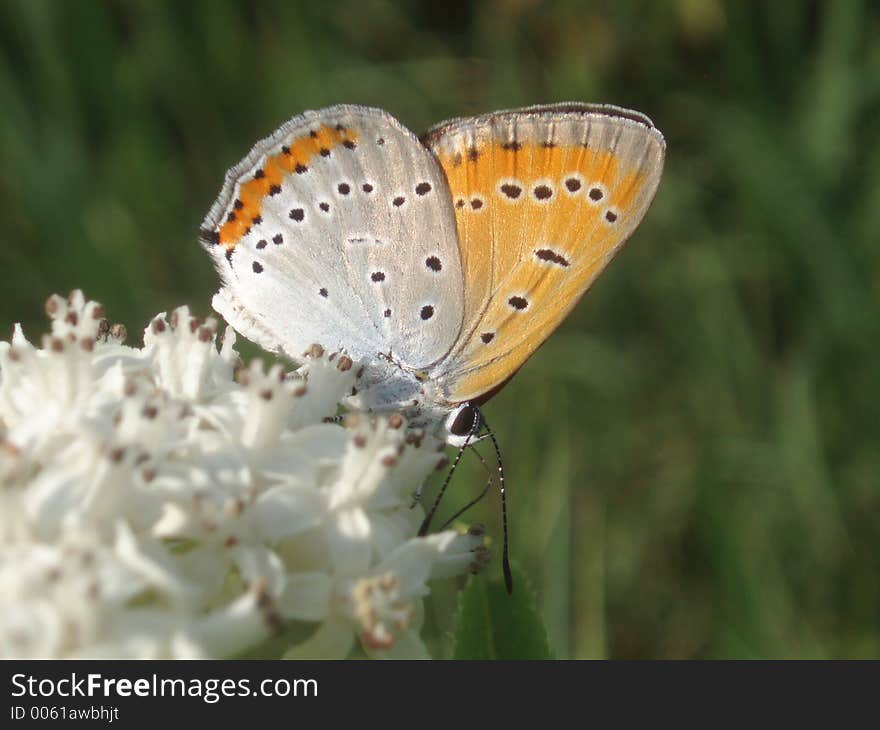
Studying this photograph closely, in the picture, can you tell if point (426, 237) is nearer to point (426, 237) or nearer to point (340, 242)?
point (426, 237)

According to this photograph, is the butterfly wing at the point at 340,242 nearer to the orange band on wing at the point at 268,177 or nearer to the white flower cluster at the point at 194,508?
the orange band on wing at the point at 268,177

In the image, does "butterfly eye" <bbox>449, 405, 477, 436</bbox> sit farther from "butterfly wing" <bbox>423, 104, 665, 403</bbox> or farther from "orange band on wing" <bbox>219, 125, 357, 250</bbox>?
"orange band on wing" <bbox>219, 125, 357, 250</bbox>

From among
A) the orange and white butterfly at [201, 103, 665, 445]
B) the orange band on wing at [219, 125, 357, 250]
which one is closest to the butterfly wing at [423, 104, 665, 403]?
the orange and white butterfly at [201, 103, 665, 445]

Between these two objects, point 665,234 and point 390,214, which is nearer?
point 390,214

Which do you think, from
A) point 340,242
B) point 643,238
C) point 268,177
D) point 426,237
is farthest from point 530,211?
point 643,238

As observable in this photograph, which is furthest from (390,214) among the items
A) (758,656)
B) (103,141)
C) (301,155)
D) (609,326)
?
(103,141)
